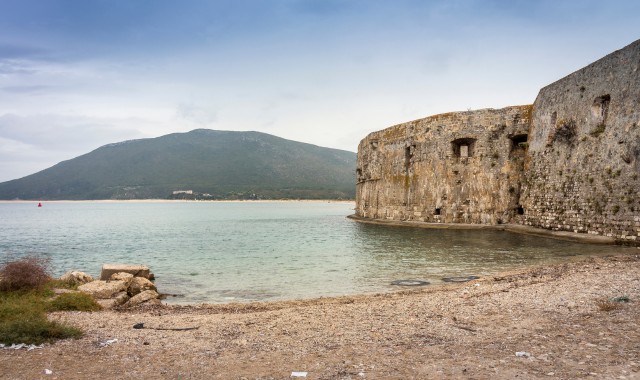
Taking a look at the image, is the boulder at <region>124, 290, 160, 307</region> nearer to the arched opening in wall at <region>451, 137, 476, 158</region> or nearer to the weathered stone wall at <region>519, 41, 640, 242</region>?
the weathered stone wall at <region>519, 41, 640, 242</region>

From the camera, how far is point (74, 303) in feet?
30.0

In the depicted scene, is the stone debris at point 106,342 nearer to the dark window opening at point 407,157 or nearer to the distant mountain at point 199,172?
the dark window opening at point 407,157

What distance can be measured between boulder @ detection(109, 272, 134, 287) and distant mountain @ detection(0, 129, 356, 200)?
122798mm

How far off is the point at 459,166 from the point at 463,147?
1.23 metres

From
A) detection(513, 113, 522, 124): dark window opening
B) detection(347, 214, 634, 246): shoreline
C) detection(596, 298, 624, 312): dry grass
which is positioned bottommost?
detection(596, 298, 624, 312): dry grass

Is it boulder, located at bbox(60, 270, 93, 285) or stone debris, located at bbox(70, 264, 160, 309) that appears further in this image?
boulder, located at bbox(60, 270, 93, 285)

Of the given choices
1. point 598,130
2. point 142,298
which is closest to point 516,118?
point 598,130

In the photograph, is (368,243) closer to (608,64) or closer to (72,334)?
(608,64)

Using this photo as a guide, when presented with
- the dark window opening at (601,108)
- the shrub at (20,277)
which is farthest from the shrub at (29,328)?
the dark window opening at (601,108)

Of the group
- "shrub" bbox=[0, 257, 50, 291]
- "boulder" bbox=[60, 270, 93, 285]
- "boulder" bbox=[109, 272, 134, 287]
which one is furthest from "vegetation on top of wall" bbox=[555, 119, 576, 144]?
"shrub" bbox=[0, 257, 50, 291]

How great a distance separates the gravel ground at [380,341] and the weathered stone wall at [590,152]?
9.83 meters

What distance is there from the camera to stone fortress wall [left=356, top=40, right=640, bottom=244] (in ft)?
58.0

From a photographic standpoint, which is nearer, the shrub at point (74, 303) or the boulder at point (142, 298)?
the shrub at point (74, 303)

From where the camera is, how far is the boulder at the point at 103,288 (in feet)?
34.1
